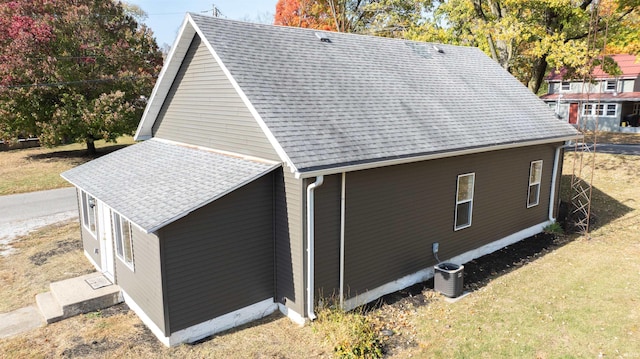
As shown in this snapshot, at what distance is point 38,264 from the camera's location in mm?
12852

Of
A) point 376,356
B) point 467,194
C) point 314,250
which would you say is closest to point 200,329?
point 314,250

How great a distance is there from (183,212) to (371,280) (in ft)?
15.8

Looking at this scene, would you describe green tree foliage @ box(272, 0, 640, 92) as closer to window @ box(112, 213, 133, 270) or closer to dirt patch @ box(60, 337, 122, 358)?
window @ box(112, 213, 133, 270)

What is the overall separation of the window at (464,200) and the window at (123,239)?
8580mm

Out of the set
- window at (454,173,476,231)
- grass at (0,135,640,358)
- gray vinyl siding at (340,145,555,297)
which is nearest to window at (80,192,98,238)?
grass at (0,135,640,358)

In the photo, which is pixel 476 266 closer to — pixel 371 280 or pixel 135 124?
pixel 371 280

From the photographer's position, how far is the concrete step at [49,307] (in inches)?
374

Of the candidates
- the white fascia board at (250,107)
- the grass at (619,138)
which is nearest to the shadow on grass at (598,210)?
the white fascia board at (250,107)

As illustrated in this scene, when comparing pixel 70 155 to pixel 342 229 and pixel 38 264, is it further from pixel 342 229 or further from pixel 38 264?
pixel 342 229

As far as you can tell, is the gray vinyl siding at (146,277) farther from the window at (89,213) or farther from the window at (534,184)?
the window at (534,184)

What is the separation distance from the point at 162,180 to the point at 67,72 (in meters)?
21.2

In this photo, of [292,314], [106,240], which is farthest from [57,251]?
[292,314]

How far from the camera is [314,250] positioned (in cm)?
904

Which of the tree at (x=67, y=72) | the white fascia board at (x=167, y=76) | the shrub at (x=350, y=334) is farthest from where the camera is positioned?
the tree at (x=67, y=72)
